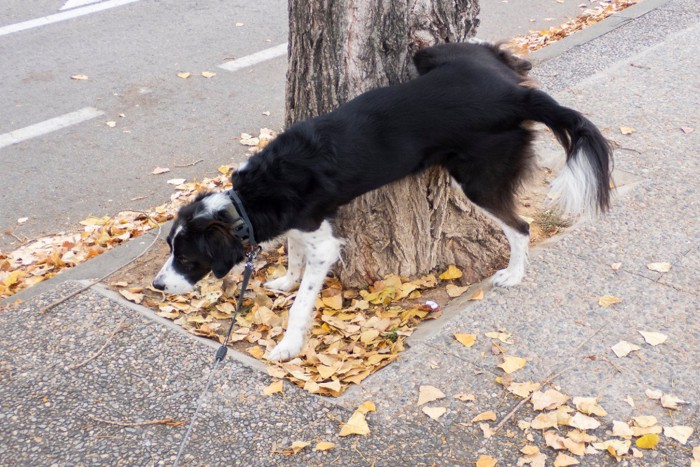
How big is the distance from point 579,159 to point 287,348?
1.70 m

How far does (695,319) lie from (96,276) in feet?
10.6

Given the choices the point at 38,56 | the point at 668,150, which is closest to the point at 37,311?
the point at 668,150

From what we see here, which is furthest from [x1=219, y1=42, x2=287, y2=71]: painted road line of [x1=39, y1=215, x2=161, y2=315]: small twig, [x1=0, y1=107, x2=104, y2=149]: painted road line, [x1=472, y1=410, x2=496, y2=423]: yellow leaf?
[x1=472, y1=410, x2=496, y2=423]: yellow leaf

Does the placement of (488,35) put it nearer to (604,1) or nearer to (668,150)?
(604,1)

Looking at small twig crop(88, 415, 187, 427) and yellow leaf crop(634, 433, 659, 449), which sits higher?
small twig crop(88, 415, 187, 427)

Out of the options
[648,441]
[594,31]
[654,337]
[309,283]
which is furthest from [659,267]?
[594,31]

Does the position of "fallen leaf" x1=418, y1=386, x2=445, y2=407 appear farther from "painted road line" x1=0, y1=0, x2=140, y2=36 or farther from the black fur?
"painted road line" x1=0, y1=0, x2=140, y2=36

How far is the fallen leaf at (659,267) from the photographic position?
400cm

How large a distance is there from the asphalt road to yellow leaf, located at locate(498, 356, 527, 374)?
10.5ft

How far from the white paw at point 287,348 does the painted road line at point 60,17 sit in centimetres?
646

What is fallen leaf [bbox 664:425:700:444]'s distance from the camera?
2.96 metres

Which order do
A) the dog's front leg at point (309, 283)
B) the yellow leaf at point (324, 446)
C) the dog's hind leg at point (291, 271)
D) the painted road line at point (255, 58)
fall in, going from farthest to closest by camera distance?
the painted road line at point (255, 58) < the dog's hind leg at point (291, 271) < the dog's front leg at point (309, 283) < the yellow leaf at point (324, 446)

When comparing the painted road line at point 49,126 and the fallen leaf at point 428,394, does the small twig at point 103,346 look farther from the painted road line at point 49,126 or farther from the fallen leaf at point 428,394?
the painted road line at point 49,126

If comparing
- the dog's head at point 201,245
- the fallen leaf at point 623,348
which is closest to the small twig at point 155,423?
the dog's head at point 201,245
